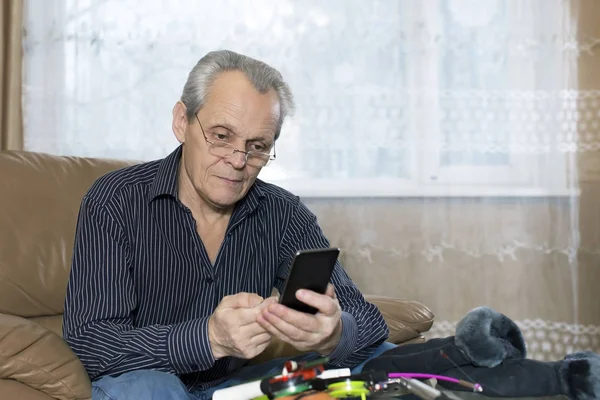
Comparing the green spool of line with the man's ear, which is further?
the man's ear

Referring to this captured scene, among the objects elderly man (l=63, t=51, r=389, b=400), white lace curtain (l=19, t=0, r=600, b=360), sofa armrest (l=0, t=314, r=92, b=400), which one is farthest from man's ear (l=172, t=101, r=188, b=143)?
white lace curtain (l=19, t=0, r=600, b=360)

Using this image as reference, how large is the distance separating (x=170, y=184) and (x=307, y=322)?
0.48 meters

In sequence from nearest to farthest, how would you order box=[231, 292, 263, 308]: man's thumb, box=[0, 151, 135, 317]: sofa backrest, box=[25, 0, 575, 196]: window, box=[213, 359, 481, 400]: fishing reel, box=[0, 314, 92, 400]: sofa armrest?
box=[213, 359, 481, 400]: fishing reel, box=[231, 292, 263, 308]: man's thumb, box=[0, 314, 92, 400]: sofa armrest, box=[0, 151, 135, 317]: sofa backrest, box=[25, 0, 575, 196]: window

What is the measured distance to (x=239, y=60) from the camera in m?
1.54

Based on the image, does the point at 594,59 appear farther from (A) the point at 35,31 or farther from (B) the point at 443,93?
(A) the point at 35,31

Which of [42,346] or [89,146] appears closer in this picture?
[42,346]

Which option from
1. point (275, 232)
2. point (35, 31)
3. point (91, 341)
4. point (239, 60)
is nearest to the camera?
point (91, 341)

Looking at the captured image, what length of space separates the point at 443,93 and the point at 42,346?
188cm

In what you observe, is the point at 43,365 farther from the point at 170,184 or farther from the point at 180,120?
the point at 180,120

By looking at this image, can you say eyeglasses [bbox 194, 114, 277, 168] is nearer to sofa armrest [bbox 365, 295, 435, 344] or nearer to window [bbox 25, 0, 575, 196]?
sofa armrest [bbox 365, 295, 435, 344]

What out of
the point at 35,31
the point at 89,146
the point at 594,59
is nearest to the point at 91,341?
the point at 89,146

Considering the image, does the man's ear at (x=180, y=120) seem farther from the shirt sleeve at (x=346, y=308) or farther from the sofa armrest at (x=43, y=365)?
the sofa armrest at (x=43, y=365)

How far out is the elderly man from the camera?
4.19 feet

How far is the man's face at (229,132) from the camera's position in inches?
59.1
